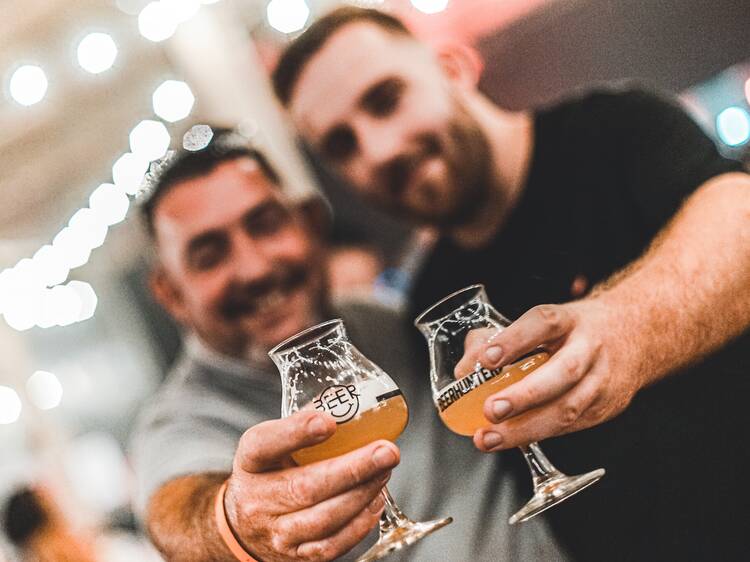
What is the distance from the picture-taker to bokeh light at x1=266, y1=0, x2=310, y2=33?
2150 mm

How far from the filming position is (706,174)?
1705 mm

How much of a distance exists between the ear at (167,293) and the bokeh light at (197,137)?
0.39 meters

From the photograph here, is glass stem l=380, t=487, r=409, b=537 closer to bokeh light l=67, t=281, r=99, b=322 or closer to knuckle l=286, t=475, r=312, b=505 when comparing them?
knuckle l=286, t=475, r=312, b=505

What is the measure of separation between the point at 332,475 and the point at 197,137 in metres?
1.49

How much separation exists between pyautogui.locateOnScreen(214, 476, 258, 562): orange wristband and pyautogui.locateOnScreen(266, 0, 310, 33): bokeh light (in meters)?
1.43

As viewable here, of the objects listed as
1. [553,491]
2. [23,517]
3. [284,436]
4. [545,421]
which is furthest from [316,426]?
[23,517]

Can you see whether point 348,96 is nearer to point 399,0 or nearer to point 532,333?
point 399,0

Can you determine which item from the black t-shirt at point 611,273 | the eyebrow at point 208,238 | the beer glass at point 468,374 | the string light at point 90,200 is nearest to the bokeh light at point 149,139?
the string light at point 90,200

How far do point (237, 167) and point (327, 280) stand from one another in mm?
432

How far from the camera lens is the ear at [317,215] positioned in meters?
2.20

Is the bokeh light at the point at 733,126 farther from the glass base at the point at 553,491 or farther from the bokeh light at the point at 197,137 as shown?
the bokeh light at the point at 197,137

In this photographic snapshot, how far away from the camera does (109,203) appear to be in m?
2.43

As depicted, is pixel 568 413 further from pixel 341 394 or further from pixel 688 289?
pixel 688 289

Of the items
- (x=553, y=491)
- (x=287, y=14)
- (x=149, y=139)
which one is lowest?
(x=553, y=491)
